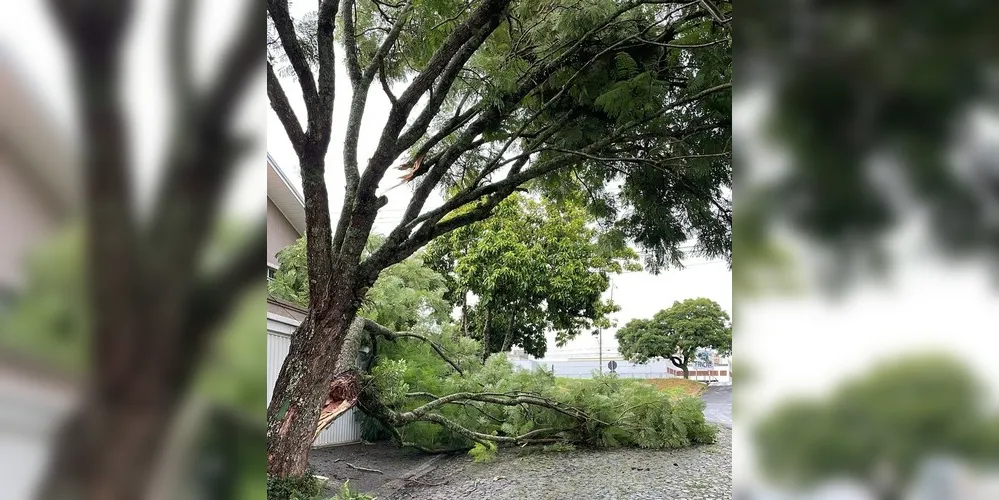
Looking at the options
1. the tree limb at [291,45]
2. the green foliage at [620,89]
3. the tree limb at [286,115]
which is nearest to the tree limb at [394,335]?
the green foliage at [620,89]

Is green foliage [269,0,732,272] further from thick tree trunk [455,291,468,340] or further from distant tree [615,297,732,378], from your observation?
distant tree [615,297,732,378]

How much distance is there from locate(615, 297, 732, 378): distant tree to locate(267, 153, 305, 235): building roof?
598 cm

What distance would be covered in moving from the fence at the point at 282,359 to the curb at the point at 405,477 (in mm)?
549

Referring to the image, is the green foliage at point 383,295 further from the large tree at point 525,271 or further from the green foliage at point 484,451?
the large tree at point 525,271

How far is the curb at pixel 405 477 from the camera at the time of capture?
4.00 meters

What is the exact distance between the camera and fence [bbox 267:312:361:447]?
4.15 m

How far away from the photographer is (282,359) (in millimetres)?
4301

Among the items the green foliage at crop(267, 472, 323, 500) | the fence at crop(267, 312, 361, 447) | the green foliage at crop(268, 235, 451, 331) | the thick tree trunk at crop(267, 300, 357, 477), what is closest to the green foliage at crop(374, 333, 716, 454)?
the green foliage at crop(268, 235, 451, 331)

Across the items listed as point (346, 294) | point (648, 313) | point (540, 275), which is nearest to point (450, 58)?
point (346, 294)

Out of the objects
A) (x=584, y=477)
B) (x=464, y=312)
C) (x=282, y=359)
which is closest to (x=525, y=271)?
(x=464, y=312)
